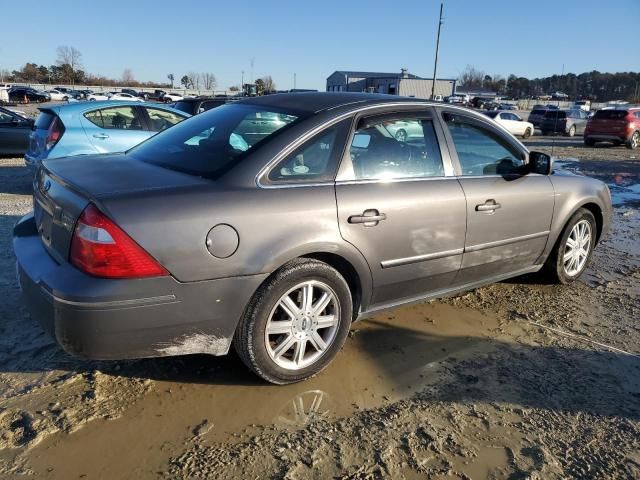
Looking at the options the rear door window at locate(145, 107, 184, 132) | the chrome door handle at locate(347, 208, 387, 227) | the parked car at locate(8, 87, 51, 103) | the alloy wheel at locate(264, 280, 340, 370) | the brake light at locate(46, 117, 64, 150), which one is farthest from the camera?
the parked car at locate(8, 87, 51, 103)

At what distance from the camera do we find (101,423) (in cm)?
261

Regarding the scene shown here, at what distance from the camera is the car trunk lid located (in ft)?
8.45

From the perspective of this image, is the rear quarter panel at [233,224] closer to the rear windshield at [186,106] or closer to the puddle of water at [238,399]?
the puddle of water at [238,399]

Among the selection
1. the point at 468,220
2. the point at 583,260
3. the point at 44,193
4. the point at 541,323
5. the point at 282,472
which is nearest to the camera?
the point at 282,472

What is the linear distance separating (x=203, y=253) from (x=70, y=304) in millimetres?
639

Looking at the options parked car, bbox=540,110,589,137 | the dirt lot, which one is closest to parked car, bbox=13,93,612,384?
the dirt lot

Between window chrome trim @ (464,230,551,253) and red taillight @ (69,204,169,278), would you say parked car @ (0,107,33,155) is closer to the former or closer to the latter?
red taillight @ (69,204,169,278)

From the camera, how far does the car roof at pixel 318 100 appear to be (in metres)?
3.32

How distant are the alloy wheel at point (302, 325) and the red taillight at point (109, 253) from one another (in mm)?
737

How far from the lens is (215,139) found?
10.8ft

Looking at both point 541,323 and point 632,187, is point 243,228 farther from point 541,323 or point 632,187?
point 632,187

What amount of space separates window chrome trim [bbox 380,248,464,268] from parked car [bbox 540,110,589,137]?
26.0 metres

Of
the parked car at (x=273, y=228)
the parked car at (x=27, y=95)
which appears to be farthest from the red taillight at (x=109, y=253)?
the parked car at (x=27, y=95)

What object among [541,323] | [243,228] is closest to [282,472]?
[243,228]
